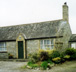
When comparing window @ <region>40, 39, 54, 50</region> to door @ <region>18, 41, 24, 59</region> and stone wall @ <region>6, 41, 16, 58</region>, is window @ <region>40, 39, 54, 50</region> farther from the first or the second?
stone wall @ <region>6, 41, 16, 58</region>

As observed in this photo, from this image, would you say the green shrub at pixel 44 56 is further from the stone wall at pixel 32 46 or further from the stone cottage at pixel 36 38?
the stone wall at pixel 32 46

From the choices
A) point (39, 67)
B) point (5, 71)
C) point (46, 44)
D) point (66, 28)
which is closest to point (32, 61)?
point (39, 67)

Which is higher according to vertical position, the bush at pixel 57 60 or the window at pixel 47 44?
the window at pixel 47 44

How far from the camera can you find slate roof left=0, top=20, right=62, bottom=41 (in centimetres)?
1895

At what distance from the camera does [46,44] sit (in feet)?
60.5

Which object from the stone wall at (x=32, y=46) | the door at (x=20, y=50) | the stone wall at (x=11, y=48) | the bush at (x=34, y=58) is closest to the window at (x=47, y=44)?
the stone wall at (x=32, y=46)

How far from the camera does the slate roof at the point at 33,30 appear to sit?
18952mm

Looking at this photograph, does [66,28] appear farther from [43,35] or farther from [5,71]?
[5,71]

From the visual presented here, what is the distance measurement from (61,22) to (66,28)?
1124mm

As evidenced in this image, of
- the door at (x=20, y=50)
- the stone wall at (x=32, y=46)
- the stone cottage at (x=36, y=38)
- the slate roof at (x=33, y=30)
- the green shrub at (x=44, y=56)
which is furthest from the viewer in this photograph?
the door at (x=20, y=50)

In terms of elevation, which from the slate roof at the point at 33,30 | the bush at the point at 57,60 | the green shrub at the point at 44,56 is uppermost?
the slate roof at the point at 33,30

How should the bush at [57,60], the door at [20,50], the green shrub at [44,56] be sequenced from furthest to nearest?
the door at [20,50] < the green shrub at [44,56] < the bush at [57,60]

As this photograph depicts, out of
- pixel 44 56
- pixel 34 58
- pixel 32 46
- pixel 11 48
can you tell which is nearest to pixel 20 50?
pixel 11 48

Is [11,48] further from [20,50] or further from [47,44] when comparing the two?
[47,44]
